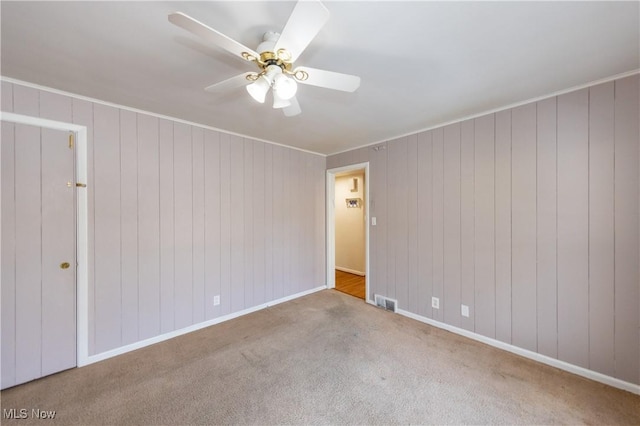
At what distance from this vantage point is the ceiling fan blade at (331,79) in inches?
55.4

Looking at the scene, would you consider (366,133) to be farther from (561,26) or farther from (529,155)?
(561,26)

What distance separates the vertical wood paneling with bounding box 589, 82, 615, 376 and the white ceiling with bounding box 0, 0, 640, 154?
28cm

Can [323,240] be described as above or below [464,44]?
below

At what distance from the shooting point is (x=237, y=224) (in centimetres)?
328

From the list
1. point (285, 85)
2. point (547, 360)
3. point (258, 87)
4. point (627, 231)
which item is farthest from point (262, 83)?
point (547, 360)

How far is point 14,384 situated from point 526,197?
467 cm

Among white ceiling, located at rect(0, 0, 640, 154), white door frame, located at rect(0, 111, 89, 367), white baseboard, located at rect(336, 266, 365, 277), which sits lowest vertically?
white baseboard, located at rect(336, 266, 365, 277)

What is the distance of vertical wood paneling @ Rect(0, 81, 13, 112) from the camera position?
1.92 m

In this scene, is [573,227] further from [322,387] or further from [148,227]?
[148,227]

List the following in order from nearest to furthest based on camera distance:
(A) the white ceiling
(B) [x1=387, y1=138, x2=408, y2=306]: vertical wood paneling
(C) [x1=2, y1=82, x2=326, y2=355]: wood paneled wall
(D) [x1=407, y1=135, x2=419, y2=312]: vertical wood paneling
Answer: (A) the white ceiling, (C) [x1=2, y1=82, x2=326, y2=355]: wood paneled wall, (D) [x1=407, y1=135, x2=419, y2=312]: vertical wood paneling, (B) [x1=387, y1=138, x2=408, y2=306]: vertical wood paneling

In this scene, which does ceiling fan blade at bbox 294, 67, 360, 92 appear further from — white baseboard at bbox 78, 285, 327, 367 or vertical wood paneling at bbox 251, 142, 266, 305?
white baseboard at bbox 78, 285, 327, 367

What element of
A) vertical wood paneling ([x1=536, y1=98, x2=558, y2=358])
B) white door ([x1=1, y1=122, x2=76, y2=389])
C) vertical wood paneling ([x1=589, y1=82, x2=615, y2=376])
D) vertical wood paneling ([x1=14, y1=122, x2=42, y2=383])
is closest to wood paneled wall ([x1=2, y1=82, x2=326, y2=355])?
white door ([x1=1, y1=122, x2=76, y2=389])

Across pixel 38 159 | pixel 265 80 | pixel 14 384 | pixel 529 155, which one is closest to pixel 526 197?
pixel 529 155

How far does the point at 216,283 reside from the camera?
10.1 feet
